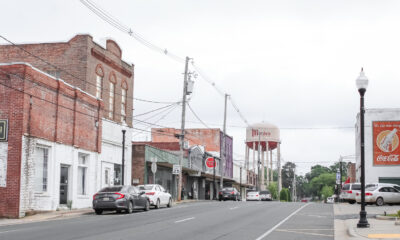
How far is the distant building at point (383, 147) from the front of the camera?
51.0m

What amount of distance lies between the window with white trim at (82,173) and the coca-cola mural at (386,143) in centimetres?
2901

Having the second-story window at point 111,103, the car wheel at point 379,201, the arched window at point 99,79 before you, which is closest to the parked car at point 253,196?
the car wheel at point 379,201

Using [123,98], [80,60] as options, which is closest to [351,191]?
[123,98]

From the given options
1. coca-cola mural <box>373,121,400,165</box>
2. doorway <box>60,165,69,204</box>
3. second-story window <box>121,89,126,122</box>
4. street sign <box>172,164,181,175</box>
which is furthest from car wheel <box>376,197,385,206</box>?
doorway <box>60,165,69,204</box>

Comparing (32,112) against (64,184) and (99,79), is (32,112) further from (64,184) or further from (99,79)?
(99,79)

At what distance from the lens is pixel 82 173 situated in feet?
109

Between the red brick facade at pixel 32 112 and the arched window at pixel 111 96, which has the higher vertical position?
the arched window at pixel 111 96

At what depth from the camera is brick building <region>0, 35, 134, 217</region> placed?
27.5m

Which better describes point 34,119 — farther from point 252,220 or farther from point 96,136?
point 252,220

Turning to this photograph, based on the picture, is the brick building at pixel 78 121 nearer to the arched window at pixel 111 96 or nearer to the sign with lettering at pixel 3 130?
the arched window at pixel 111 96

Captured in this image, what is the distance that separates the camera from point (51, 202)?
93.5 feet

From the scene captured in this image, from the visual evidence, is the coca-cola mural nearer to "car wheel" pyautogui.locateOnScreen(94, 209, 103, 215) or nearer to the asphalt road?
"car wheel" pyautogui.locateOnScreen(94, 209, 103, 215)

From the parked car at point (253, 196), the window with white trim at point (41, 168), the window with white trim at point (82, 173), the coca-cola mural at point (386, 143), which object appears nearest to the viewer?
the window with white trim at point (41, 168)

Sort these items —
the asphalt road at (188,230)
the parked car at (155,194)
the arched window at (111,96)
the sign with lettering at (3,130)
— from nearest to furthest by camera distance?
the asphalt road at (188,230) → the sign with lettering at (3,130) → the parked car at (155,194) → the arched window at (111,96)
